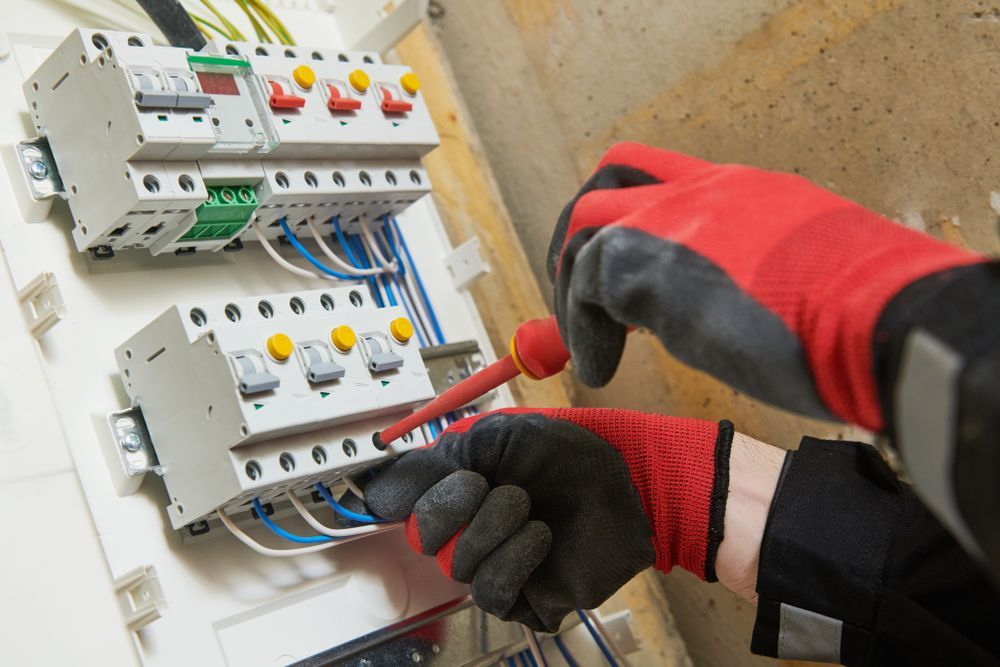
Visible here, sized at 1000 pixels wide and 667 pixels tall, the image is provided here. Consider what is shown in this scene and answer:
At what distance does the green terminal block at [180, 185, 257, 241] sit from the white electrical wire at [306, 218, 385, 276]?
0.11 meters

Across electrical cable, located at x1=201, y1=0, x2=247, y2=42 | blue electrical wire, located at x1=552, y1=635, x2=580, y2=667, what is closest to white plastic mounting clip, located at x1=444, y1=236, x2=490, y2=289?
electrical cable, located at x1=201, y1=0, x2=247, y2=42

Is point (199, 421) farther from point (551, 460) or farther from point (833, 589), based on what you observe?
point (833, 589)

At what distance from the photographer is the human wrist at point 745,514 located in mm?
1073

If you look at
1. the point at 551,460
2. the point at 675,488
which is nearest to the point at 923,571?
the point at 675,488

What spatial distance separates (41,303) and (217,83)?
32 centimetres

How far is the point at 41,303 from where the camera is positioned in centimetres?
105

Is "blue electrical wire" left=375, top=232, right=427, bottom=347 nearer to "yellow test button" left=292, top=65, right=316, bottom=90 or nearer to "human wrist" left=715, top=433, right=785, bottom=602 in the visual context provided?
"yellow test button" left=292, top=65, right=316, bottom=90

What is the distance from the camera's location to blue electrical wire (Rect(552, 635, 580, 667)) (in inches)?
52.6

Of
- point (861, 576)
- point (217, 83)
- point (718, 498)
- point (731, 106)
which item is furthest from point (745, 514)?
point (217, 83)

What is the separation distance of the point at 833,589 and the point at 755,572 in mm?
102

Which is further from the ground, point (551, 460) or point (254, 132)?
point (254, 132)

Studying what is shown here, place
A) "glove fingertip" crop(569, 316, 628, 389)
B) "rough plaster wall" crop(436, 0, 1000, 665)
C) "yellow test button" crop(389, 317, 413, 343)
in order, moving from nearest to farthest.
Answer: "glove fingertip" crop(569, 316, 628, 389)
"yellow test button" crop(389, 317, 413, 343)
"rough plaster wall" crop(436, 0, 1000, 665)

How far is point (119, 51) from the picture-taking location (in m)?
1.02

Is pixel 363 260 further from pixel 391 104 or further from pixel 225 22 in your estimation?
pixel 225 22
